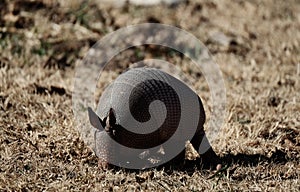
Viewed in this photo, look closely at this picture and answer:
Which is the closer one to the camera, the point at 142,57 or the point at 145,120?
the point at 145,120

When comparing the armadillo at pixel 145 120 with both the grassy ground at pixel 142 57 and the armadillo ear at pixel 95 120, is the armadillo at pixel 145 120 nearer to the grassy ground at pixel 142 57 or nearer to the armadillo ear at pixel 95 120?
the armadillo ear at pixel 95 120

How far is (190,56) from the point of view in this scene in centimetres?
645

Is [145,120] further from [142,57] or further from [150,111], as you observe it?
[142,57]

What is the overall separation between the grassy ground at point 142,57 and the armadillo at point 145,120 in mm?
153

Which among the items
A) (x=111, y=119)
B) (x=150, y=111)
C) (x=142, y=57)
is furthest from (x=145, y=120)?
(x=142, y=57)

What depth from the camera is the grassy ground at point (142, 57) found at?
3709 millimetres

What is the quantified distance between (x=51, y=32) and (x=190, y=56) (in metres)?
1.57

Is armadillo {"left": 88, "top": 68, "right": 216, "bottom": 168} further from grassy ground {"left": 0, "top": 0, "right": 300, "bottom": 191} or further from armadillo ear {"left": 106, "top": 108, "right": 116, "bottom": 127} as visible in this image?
grassy ground {"left": 0, "top": 0, "right": 300, "bottom": 191}

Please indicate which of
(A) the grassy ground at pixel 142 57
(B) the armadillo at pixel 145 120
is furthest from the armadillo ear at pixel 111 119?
(A) the grassy ground at pixel 142 57

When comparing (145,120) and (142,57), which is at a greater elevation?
(145,120)

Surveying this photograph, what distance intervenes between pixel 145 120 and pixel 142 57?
2.69 m

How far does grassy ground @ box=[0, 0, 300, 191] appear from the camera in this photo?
371cm

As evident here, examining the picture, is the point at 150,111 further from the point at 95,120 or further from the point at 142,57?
the point at 142,57

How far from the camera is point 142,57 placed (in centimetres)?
632
